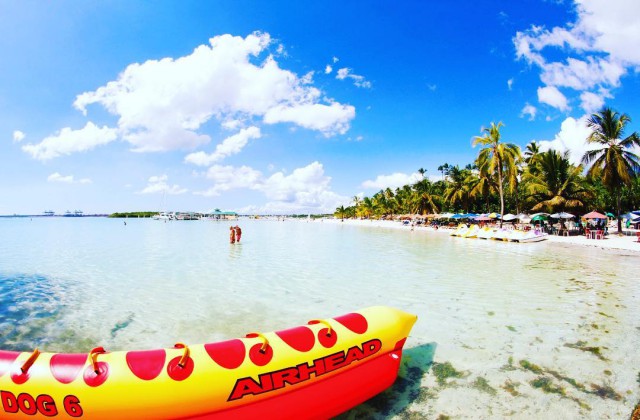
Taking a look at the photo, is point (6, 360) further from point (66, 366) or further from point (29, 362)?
point (66, 366)

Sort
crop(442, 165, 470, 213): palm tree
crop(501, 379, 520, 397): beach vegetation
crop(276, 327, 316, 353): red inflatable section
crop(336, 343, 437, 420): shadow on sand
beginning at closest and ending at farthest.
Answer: crop(276, 327, 316, 353): red inflatable section → crop(336, 343, 437, 420): shadow on sand → crop(501, 379, 520, 397): beach vegetation → crop(442, 165, 470, 213): palm tree

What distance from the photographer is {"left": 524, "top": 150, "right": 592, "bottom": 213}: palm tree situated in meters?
31.4

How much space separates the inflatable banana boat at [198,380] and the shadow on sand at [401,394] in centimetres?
42

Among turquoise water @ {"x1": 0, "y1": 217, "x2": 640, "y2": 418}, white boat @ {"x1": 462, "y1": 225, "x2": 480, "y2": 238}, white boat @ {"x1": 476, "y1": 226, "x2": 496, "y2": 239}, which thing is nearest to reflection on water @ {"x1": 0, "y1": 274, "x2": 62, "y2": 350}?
turquoise water @ {"x1": 0, "y1": 217, "x2": 640, "y2": 418}

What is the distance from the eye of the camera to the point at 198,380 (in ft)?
10.4

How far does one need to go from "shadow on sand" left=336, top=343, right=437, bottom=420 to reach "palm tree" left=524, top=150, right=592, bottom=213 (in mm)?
32542

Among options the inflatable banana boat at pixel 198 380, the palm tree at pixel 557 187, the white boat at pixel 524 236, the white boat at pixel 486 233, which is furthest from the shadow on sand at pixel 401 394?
the palm tree at pixel 557 187

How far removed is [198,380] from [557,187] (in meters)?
38.4

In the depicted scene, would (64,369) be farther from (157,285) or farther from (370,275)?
(370,275)

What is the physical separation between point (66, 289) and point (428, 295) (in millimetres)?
11871

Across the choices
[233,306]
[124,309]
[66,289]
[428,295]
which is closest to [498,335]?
[428,295]

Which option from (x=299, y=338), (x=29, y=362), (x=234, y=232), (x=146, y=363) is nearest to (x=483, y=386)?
(x=299, y=338)

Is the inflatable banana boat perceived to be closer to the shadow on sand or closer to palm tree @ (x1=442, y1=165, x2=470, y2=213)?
the shadow on sand

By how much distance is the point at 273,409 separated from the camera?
337 centimetres
